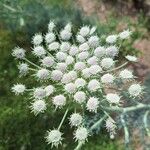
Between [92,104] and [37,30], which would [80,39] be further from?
[37,30]

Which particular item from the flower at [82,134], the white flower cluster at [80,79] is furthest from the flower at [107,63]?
the flower at [82,134]

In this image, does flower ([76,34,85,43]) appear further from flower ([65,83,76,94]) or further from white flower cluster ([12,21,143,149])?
flower ([65,83,76,94])

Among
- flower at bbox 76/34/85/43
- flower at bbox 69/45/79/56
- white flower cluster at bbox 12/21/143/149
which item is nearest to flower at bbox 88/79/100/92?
white flower cluster at bbox 12/21/143/149

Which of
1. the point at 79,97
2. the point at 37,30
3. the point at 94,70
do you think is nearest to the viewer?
the point at 79,97

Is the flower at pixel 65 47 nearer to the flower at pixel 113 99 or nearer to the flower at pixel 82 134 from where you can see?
the flower at pixel 113 99

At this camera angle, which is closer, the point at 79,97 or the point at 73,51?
the point at 79,97

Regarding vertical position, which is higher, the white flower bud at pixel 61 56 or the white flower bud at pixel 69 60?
the white flower bud at pixel 61 56

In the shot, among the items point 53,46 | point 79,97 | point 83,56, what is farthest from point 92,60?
point 53,46

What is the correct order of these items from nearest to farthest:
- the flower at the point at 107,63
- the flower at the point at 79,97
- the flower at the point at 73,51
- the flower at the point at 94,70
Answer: the flower at the point at 79,97 < the flower at the point at 94,70 < the flower at the point at 107,63 < the flower at the point at 73,51

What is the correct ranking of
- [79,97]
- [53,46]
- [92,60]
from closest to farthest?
[79,97] < [92,60] < [53,46]
